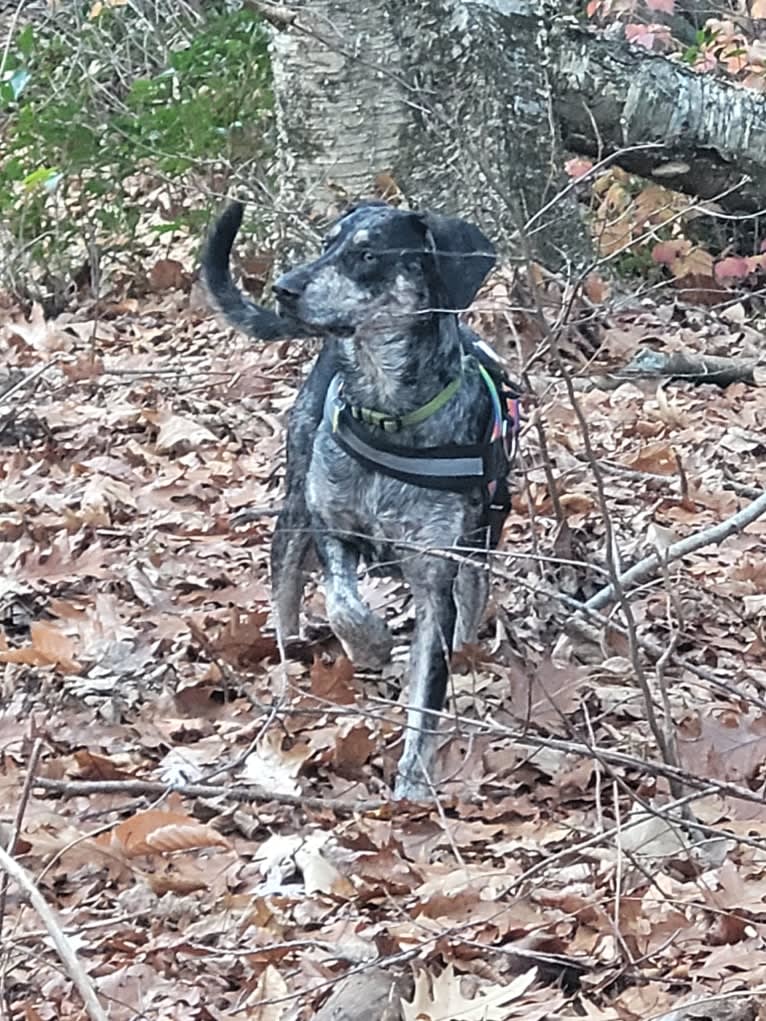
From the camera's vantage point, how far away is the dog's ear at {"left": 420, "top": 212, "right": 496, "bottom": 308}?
4812 millimetres

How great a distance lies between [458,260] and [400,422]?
50 cm

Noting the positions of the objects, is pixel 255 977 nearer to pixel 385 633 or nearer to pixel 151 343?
pixel 385 633

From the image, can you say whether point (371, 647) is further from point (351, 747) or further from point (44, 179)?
point (44, 179)

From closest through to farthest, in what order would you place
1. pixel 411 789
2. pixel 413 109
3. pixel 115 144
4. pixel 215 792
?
pixel 215 792
pixel 411 789
pixel 413 109
pixel 115 144

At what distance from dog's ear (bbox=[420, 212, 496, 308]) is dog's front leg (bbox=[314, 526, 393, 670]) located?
79cm

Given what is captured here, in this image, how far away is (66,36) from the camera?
12.9 m

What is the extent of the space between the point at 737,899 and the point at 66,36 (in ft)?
36.1

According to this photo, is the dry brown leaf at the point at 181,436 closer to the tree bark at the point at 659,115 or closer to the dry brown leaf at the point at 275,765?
the tree bark at the point at 659,115

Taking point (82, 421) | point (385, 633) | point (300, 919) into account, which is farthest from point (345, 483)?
point (82, 421)

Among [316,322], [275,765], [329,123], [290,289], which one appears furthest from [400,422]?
[329,123]

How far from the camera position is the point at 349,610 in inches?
187

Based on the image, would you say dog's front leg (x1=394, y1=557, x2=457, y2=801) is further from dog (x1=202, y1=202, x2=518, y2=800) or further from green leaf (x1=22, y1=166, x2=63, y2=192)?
green leaf (x1=22, y1=166, x2=63, y2=192)

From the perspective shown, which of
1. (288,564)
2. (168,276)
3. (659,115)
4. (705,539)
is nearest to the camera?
(705,539)

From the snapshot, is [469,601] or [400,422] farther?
[469,601]
